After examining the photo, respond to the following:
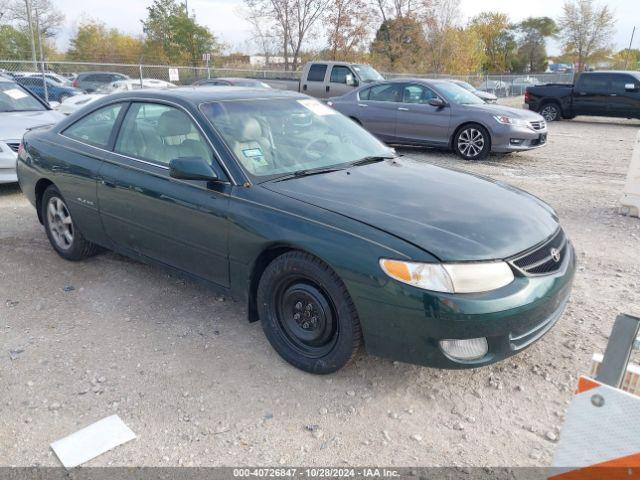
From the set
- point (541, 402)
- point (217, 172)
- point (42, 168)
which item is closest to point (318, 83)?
point (42, 168)

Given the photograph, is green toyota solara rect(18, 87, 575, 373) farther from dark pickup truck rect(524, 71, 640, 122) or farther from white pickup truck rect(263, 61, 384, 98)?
dark pickup truck rect(524, 71, 640, 122)

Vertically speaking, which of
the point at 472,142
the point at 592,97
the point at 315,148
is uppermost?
the point at 592,97

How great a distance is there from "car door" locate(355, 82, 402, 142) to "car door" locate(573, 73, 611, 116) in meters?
9.59

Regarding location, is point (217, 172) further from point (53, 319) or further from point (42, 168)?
point (42, 168)

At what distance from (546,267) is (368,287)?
3.44 feet

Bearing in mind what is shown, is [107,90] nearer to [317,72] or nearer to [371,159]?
[317,72]

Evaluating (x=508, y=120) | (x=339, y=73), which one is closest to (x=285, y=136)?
(x=508, y=120)

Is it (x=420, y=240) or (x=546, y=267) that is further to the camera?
(x=546, y=267)

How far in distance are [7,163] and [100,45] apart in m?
46.1

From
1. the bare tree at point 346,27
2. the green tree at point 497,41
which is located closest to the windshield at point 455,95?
the bare tree at point 346,27

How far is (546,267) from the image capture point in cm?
299

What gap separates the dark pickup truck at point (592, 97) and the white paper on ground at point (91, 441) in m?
18.3

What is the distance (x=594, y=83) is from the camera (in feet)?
56.7

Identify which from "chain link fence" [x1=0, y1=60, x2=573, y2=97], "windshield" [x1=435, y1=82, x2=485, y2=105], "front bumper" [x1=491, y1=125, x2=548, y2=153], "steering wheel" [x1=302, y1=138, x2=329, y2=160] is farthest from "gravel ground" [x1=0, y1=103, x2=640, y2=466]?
"chain link fence" [x1=0, y1=60, x2=573, y2=97]
